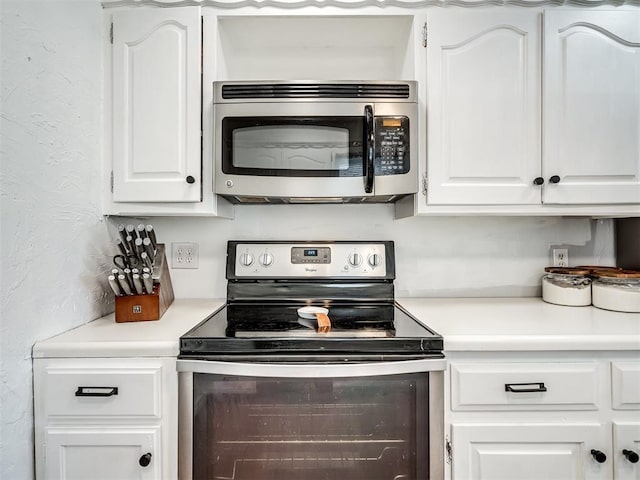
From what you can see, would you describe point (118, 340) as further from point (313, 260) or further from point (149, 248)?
point (313, 260)

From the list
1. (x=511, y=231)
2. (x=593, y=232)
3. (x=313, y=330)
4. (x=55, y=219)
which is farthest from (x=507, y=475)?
(x=55, y=219)

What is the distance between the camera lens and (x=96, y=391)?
105cm

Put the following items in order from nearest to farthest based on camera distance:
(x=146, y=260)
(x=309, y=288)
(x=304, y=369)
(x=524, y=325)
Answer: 1. (x=304, y=369)
2. (x=524, y=325)
3. (x=146, y=260)
4. (x=309, y=288)

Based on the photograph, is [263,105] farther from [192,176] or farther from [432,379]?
[432,379]

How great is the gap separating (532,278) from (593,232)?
36 centimetres

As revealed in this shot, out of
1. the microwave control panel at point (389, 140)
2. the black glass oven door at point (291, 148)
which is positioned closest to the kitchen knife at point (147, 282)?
the black glass oven door at point (291, 148)

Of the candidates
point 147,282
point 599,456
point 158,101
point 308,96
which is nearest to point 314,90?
point 308,96

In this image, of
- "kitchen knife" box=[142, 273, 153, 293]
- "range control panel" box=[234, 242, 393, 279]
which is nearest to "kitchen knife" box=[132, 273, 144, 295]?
"kitchen knife" box=[142, 273, 153, 293]

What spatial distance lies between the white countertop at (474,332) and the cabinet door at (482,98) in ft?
1.50

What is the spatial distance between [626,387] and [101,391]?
5.00ft

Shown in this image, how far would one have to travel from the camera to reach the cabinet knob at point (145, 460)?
1.05 m

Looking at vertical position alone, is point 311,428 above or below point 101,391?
below

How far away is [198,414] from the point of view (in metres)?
1.07

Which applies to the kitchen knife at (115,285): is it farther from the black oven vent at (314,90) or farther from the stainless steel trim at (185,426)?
the black oven vent at (314,90)
